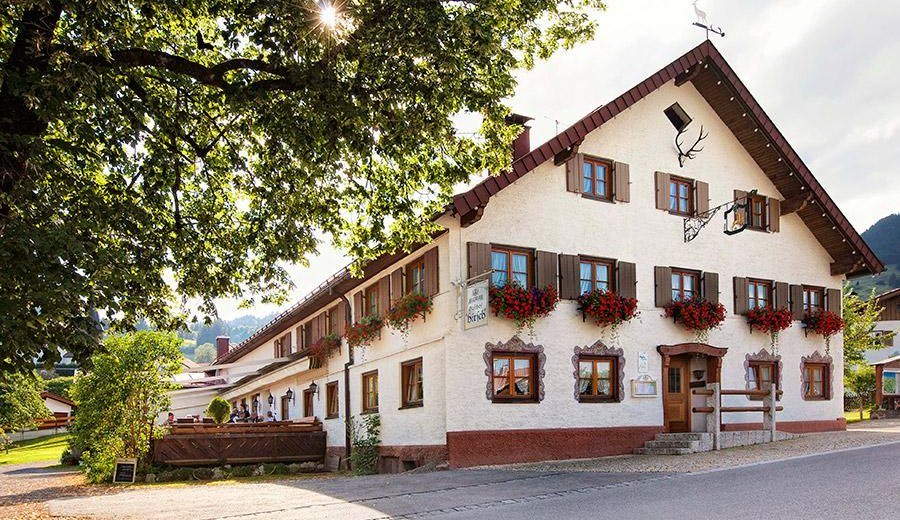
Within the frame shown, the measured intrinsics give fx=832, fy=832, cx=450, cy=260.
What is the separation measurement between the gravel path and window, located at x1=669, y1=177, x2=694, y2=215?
630cm

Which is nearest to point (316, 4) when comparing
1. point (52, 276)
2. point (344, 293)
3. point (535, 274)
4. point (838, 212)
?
point (52, 276)

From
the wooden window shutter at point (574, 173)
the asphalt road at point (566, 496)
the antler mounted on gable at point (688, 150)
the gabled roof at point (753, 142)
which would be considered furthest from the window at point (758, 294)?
the asphalt road at point (566, 496)

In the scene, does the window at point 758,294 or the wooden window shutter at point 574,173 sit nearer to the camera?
the wooden window shutter at point 574,173

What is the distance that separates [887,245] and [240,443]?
13531cm

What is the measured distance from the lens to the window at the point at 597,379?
19219 millimetres

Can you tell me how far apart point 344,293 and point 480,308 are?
8.68 m

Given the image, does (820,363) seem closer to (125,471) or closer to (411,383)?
(411,383)

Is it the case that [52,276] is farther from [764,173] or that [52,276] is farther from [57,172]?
[764,173]

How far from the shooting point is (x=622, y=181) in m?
20.5

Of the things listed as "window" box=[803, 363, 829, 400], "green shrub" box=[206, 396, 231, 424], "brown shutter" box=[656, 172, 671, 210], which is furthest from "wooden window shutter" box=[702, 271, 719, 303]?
"green shrub" box=[206, 396, 231, 424]

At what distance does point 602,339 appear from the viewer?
64.0ft

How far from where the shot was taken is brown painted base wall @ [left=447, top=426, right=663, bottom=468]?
17328 mm

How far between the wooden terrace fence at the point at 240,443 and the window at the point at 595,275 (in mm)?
9899

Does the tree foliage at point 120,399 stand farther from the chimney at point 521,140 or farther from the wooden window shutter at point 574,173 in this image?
the wooden window shutter at point 574,173
